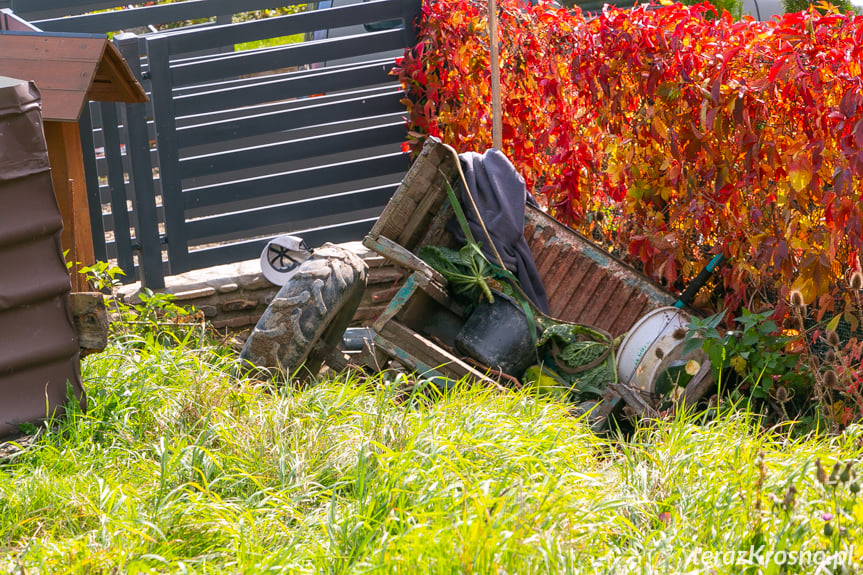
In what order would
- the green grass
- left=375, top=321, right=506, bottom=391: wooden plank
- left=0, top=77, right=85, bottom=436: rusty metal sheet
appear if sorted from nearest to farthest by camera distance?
1. the green grass
2. left=0, top=77, right=85, bottom=436: rusty metal sheet
3. left=375, top=321, right=506, bottom=391: wooden plank

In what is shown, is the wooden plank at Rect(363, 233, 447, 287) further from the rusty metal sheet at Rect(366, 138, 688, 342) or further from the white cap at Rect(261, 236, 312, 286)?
the white cap at Rect(261, 236, 312, 286)

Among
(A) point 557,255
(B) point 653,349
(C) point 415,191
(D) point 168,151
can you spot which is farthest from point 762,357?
(D) point 168,151

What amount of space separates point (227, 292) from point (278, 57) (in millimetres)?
1804

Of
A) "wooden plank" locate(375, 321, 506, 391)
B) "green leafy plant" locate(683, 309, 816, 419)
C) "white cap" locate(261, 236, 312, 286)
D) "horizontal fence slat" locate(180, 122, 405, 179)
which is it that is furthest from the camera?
"horizontal fence slat" locate(180, 122, 405, 179)

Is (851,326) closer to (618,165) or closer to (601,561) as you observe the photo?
(618,165)

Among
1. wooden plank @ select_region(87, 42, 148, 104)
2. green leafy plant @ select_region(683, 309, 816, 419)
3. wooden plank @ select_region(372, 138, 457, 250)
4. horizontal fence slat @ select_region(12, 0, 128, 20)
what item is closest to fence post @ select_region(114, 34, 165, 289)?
horizontal fence slat @ select_region(12, 0, 128, 20)

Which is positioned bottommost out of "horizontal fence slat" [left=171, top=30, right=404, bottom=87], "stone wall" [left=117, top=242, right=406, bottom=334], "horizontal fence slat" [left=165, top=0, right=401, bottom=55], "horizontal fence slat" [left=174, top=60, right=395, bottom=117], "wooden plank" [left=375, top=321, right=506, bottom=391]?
"stone wall" [left=117, top=242, right=406, bottom=334]

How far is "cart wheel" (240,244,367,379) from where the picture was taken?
438 cm

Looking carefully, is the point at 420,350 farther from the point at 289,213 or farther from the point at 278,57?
the point at 278,57

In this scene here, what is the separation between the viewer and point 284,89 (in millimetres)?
6457

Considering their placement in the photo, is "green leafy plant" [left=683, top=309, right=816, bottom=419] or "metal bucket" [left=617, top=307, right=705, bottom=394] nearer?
"green leafy plant" [left=683, top=309, right=816, bottom=419]

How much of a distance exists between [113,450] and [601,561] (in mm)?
2040

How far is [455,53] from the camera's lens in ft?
20.2

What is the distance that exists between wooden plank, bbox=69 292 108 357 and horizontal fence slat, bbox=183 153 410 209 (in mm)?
2674
